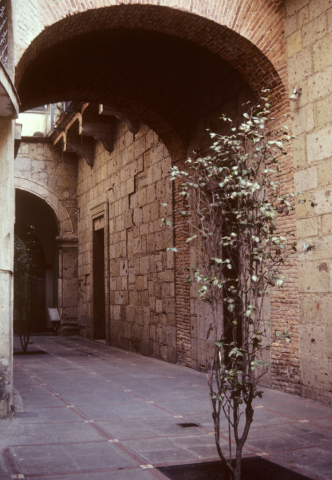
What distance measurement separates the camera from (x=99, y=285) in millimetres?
14484

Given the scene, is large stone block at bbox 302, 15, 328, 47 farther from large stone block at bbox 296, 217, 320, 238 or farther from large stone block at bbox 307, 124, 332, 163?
large stone block at bbox 296, 217, 320, 238

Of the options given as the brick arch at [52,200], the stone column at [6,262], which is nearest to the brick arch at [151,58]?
the stone column at [6,262]

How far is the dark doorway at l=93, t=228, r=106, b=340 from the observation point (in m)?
14.4

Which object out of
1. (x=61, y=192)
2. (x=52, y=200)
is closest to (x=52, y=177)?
(x=61, y=192)

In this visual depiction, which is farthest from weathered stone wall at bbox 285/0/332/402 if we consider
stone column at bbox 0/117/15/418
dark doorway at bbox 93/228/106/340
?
dark doorway at bbox 93/228/106/340

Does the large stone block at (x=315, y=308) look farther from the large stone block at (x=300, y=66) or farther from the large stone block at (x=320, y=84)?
the large stone block at (x=300, y=66)

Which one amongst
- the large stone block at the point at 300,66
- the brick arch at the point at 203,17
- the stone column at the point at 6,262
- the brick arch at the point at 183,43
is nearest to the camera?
→ the stone column at the point at 6,262

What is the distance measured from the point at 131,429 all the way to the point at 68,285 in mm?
11618

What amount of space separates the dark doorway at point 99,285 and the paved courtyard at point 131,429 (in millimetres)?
6086

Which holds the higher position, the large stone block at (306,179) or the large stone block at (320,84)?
the large stone block at (320,84)

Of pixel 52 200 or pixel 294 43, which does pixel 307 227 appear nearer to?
pixel 294 43

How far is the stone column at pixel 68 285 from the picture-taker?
16078 millimetres

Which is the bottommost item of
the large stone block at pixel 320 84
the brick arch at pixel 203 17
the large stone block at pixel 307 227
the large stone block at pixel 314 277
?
the large stone block at pixel 314 277

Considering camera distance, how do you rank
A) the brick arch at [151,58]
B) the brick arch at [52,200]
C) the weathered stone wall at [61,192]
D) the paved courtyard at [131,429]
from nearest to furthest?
the paved courtyard at [131,429], the brick arch at [151,58], the brick arch at [52,200], the weathered stone wall at [61,192]
